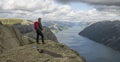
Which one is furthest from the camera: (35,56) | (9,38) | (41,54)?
(9,38)

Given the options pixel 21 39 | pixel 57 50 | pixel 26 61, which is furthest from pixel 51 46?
pixel 21 39

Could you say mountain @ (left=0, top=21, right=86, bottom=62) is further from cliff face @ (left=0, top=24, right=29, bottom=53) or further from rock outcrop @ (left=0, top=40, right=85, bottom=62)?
cliff face @ (left=0, top=24, right=29, bottom=53)

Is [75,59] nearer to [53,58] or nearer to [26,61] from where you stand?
[53,58]

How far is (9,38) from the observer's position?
4234cm

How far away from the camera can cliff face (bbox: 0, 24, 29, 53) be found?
41.1 m

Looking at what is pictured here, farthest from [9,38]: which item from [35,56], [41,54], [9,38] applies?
[35,56]

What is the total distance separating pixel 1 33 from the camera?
42.0m

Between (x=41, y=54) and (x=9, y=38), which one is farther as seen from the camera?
(x=9, y=38)

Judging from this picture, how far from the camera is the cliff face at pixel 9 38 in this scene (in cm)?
4112

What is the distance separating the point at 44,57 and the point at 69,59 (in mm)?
3295

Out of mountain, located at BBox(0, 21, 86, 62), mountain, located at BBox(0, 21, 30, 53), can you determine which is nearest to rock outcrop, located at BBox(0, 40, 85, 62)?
mountain, located at BBox(0, 21, 86, 62)

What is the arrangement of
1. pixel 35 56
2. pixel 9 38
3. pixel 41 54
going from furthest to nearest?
1. pixel 9 38
2. pixel 41 54
3. pixel 35 56

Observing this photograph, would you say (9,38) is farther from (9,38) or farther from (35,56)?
(35,56)

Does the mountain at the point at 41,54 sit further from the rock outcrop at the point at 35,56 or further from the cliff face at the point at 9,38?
the cliff face at the point at 9,38
